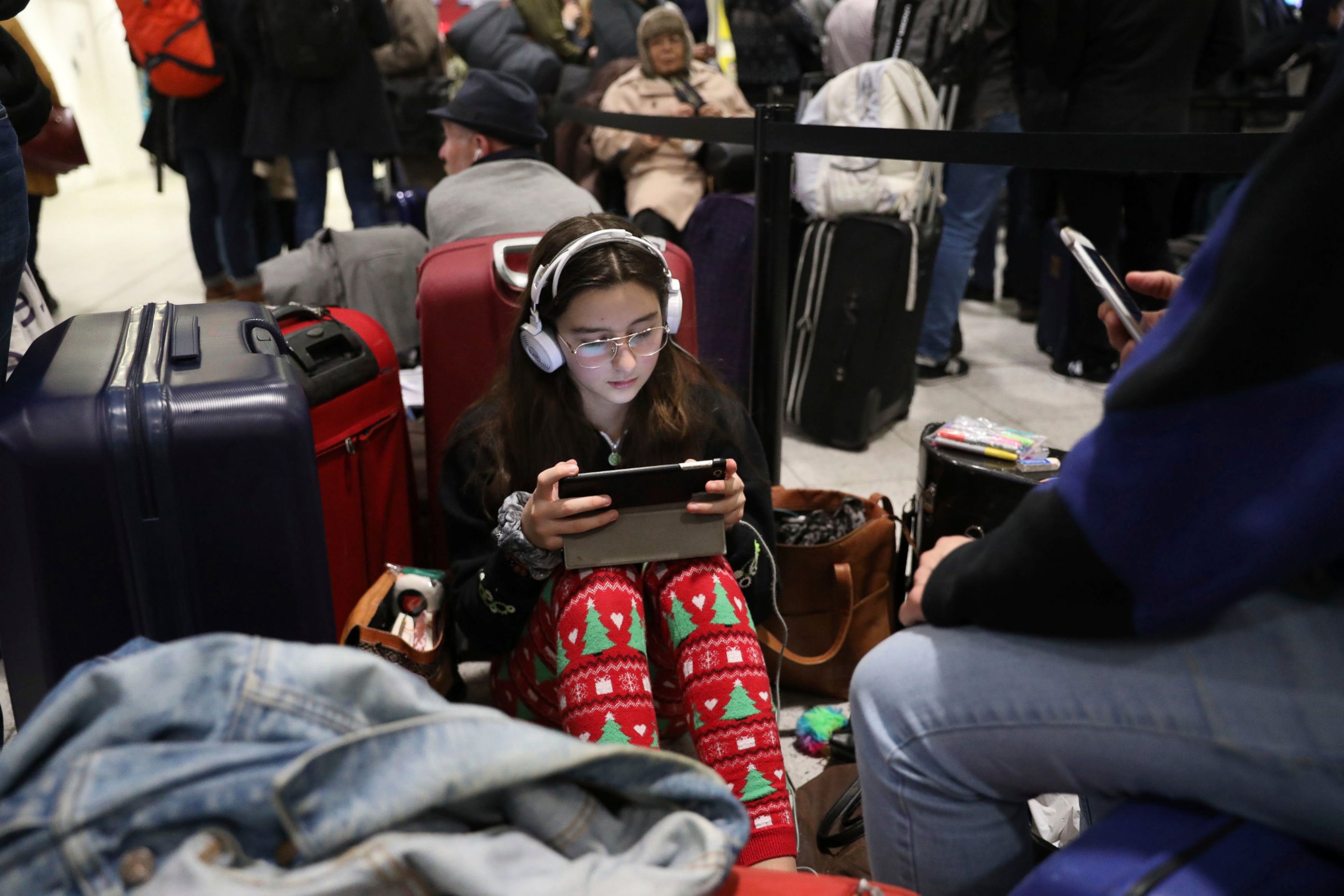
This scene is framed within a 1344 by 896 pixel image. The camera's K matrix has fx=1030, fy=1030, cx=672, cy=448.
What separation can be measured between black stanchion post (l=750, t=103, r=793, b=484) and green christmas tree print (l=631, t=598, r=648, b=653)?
0.81m

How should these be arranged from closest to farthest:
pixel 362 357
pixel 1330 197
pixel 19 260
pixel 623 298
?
pixel 1330 197
pixel 19 260
pixel 623 298
pixel 362 357

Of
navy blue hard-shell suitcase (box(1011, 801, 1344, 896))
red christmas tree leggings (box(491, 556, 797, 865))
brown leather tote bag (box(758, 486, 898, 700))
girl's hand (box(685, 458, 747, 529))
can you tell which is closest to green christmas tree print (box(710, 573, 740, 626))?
red christmas tree leggings (box(491, 556, 797, 865))

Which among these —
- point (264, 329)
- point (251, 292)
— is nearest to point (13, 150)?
point (264, 329)

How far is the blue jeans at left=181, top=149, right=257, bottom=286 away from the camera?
446cm

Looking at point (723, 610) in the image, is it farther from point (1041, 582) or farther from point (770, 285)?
point (770, 285)

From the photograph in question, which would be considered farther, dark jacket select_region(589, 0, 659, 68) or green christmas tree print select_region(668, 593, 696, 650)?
dark jacket select_region(589, 0, 659, 68)

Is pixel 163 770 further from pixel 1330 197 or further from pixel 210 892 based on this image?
pixel 1330 197

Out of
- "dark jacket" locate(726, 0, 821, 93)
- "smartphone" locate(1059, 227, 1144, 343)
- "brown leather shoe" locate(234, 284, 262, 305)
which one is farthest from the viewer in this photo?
"dark jacket" locate(726, 0, 821, 93)

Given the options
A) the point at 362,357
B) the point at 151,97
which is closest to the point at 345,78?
the point at 151,97

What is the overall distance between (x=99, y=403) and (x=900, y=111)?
2780mm

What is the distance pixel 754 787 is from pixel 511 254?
1.17 meters

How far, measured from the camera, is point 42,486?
1.22 meters

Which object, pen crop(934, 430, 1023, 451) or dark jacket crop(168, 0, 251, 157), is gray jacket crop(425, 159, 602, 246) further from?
dark jacket crop(168, 0, 251, 157)

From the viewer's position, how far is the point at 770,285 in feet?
7.93
